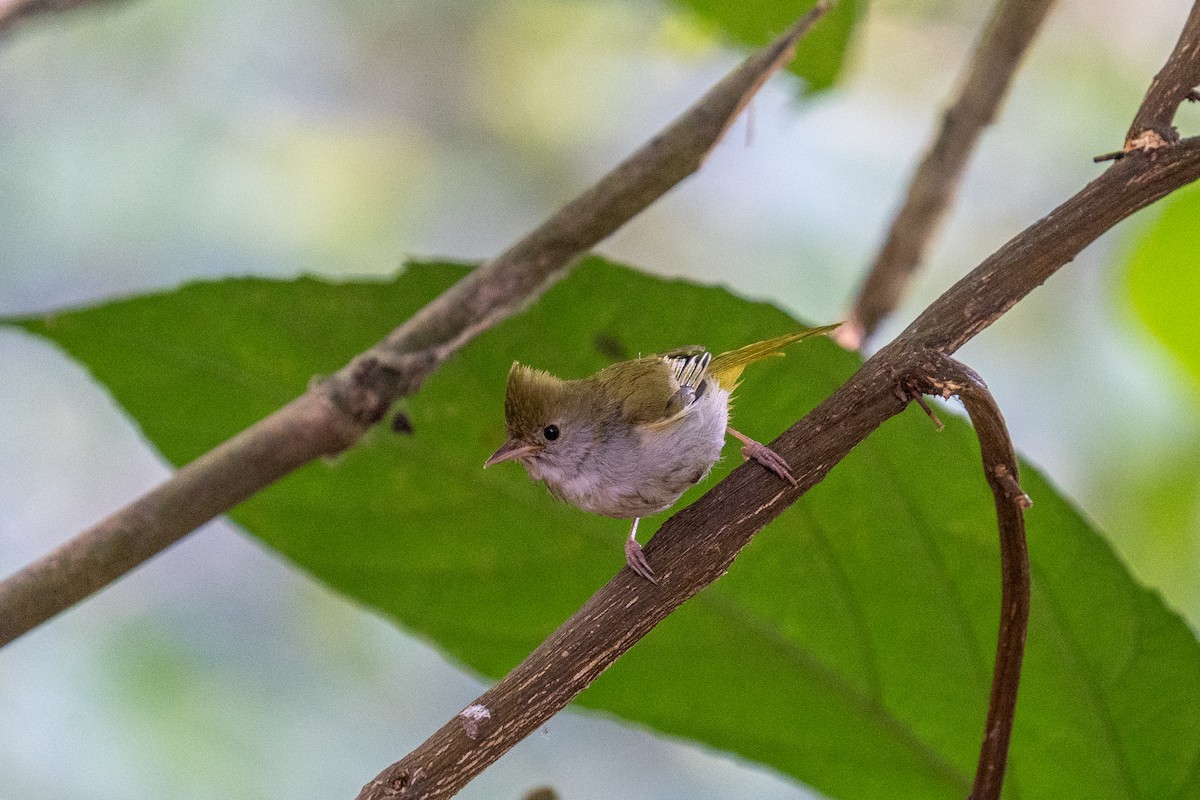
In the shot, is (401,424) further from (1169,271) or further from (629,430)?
(1169,271)

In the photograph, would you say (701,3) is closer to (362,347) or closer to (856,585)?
(362,347)

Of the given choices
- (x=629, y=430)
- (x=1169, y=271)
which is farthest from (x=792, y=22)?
(x=629, y=430)

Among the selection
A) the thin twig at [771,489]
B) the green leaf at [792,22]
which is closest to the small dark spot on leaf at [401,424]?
the thin twig at [771,489]

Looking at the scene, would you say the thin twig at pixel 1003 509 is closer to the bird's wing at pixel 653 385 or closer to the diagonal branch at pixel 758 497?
the diagonal branch at pixel 758 497

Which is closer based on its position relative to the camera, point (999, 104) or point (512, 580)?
point (512, 580)

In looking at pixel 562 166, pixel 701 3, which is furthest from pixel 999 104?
pixel 562 166

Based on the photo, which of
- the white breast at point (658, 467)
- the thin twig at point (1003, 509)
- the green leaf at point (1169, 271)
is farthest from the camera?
the green leaf at point (1169, 271)
